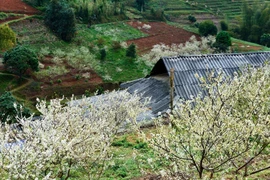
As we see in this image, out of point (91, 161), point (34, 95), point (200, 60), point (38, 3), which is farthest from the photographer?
point (38, 3)

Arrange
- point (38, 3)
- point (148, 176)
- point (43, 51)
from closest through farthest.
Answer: point (148, 176)
point (43, 51)
point (38, 3)

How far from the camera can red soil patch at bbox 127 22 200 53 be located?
161 feet

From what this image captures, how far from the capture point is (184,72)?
63.3ft

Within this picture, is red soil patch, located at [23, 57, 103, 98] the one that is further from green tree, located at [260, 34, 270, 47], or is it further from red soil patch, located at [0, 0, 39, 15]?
green tree, located at [260, 34, 270, 47]

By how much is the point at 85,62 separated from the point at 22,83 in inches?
339

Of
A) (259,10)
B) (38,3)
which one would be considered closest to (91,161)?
(38,3)

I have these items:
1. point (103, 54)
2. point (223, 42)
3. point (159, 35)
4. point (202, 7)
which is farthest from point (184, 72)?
point (202, 7)

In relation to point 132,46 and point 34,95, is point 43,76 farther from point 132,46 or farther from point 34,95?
point 132,46

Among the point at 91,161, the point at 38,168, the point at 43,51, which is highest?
the point at 38,168

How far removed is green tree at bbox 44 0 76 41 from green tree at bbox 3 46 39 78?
10.3 metres

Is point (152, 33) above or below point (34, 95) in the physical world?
above

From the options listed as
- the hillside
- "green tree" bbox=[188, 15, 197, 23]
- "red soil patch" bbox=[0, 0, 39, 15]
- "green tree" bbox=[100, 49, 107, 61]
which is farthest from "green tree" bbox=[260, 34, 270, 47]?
"red soil patch" bbox=[0, 0, 39, 15]

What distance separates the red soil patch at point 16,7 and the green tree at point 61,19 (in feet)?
13.9

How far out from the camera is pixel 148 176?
10.9m
